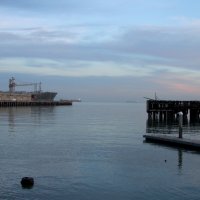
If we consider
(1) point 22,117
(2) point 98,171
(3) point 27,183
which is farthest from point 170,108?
(3) point 27,183

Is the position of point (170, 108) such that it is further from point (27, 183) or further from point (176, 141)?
point (27, 183)

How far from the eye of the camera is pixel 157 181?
26219 millimetres

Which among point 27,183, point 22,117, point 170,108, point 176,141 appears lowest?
point 27,183

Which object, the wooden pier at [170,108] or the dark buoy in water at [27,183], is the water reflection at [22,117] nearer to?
the wooden pier at [170,108]

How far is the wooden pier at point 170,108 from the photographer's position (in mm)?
95625

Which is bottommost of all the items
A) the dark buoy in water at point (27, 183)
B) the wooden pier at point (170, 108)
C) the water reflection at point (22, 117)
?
the dark buoy in water at point (27, 183)

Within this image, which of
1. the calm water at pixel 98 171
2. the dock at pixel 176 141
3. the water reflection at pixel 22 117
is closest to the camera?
the calm water at pixel 98 171

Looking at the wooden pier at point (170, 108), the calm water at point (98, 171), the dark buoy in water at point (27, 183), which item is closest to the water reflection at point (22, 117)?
the wooden pier at point (170, 108)

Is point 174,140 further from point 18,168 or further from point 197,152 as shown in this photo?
point 18,168

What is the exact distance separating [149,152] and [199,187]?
13937mm

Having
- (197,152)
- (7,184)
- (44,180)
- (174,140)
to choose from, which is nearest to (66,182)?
(44,180)

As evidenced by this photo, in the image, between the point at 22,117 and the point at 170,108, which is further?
the point at 22,117

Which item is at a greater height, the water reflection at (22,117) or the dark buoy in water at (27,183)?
the water reflection at (22,117)

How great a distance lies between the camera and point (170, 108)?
9612cm
